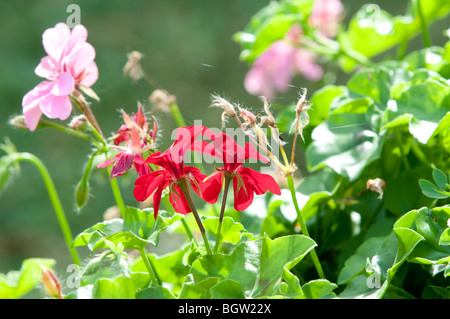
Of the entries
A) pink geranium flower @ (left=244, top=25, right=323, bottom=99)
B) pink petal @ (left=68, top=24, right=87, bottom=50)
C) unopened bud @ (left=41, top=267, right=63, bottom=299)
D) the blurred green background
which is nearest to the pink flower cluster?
pink geranium flower @ (left=244, top=25, right=323, bottom=99)

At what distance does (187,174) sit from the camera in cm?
47

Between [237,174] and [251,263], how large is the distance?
0.23ft

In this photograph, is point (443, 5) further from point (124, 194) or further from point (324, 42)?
point (124, 194)

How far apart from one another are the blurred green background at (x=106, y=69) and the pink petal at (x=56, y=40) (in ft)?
5.23

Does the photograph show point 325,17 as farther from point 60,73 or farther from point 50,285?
point 50,285

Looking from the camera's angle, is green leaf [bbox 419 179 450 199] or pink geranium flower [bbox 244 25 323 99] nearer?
green leaf [bbox 419 179 450 199]

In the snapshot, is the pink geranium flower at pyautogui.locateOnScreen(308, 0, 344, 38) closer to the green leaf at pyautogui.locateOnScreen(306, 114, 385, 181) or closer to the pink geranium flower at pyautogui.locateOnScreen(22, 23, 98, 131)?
the green leaf at pyautogui.locateOnScreen(306, 114, 385, 181)

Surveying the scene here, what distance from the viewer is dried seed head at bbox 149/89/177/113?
2.26 ft

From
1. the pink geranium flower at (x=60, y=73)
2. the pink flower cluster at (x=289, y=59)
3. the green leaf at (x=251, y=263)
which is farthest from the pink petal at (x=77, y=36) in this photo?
the pink flower cluster at (x=289, y=59)

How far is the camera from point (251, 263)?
46 cm
